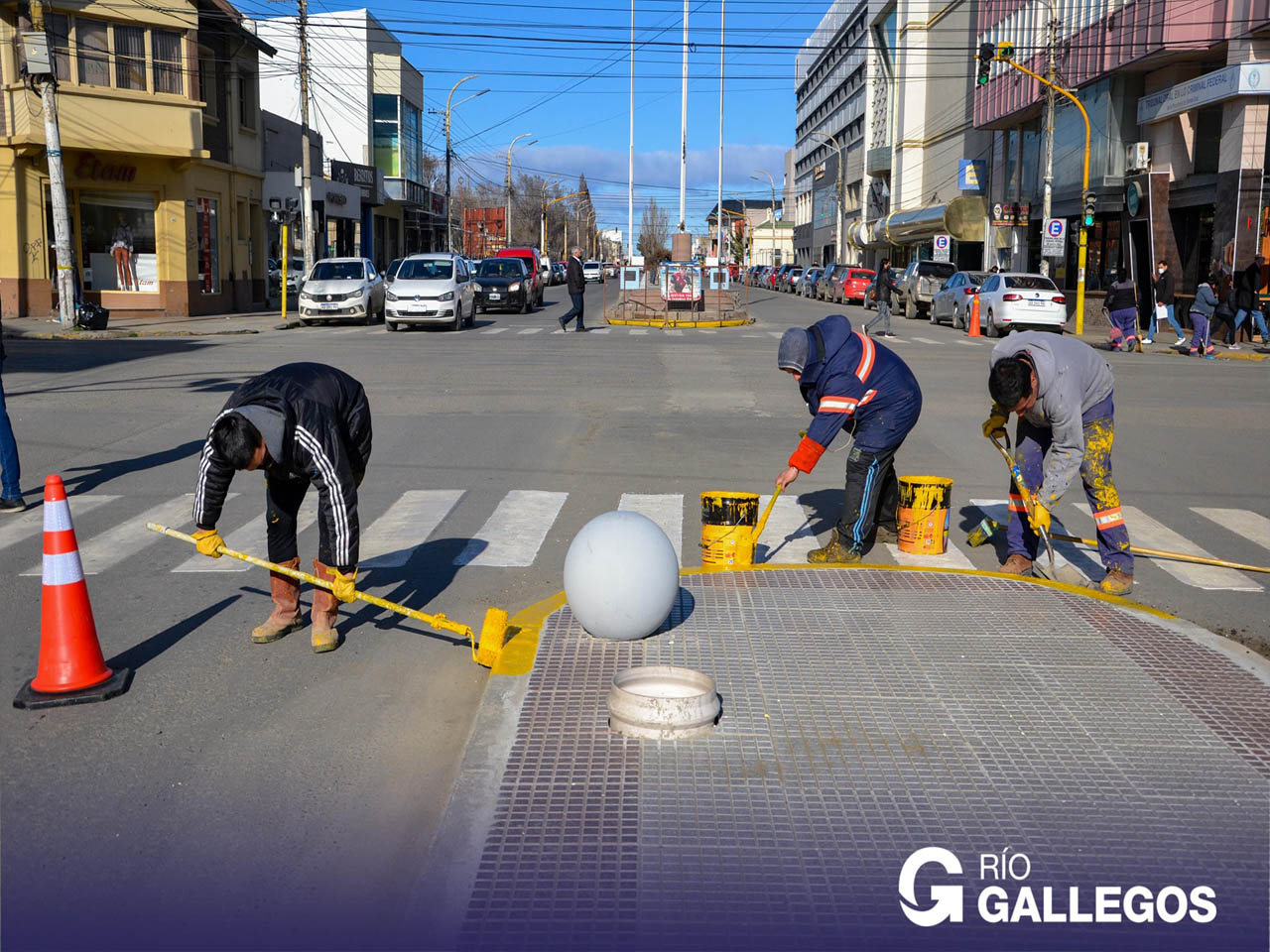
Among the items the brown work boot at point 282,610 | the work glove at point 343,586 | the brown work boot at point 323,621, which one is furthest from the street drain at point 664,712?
the brown work boot at point 282,610

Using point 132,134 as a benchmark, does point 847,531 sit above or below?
below

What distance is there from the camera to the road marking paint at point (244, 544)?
25.4ft

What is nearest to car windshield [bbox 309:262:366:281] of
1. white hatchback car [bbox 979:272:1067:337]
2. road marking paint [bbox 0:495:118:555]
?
white hatchback car [bbox 979:272:1067:337]

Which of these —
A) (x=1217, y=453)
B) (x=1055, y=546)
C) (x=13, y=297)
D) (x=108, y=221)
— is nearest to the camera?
(x=1055, y=546)

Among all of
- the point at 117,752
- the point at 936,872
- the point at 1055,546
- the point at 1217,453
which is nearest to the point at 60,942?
the point at 117,752

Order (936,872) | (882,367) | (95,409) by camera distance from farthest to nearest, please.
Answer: (95,409)
(882,367)
(936,872)

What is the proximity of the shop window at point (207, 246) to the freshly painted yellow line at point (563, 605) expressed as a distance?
30963 millimetres

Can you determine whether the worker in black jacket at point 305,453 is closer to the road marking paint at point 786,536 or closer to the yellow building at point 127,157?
→ the road marking paint at point 786,536

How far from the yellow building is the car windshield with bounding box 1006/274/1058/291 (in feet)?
70.4

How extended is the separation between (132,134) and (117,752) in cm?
3065

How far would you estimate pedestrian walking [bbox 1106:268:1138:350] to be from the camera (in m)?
25.9

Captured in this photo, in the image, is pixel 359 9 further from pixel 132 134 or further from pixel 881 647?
pixel 881 647

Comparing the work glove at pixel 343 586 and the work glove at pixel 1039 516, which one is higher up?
the work glove at pixel 1039 516

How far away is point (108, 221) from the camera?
33.2 meters
